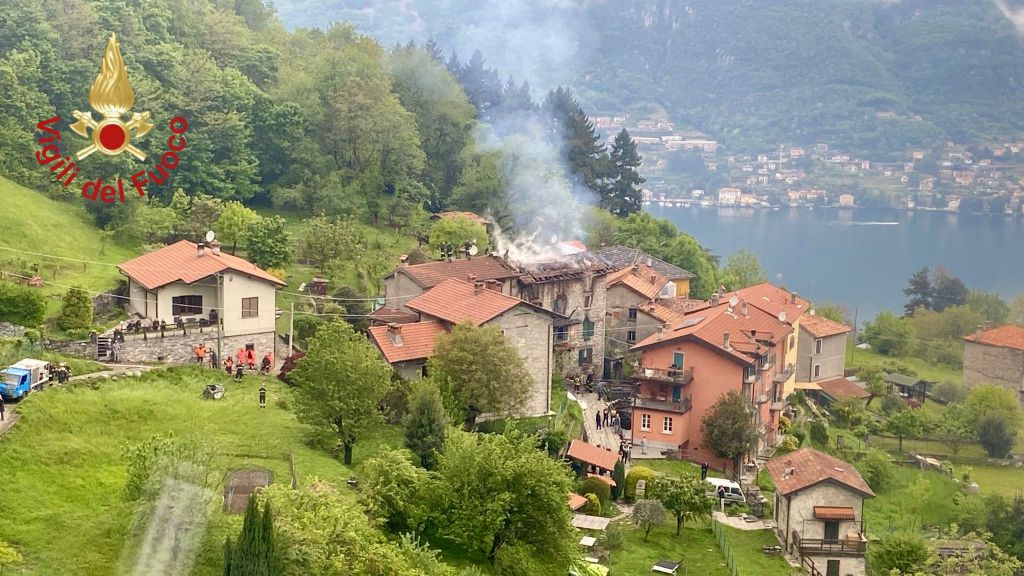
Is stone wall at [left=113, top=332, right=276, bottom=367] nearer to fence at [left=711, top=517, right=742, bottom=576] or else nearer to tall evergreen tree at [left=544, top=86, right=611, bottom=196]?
fence at [left=711, top=517, right=742, bottom=576]

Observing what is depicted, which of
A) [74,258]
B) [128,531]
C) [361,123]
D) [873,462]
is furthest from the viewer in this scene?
[361,123]

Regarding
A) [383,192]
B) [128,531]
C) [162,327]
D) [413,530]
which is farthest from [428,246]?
[128,531]

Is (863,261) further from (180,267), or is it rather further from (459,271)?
(180,267)

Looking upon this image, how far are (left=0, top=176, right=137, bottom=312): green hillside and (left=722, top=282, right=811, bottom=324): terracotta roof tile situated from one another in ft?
101

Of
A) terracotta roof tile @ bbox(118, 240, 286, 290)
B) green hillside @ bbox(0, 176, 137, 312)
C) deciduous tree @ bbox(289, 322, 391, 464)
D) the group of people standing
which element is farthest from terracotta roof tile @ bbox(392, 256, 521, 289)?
deciduous tree @ bbox(289, 322, 391, 464)

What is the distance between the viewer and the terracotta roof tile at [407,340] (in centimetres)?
4303

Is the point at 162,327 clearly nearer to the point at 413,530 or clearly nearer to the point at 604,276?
the point at 413,530

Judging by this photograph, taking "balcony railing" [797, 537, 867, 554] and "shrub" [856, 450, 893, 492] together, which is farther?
"shrub" [856, 450, 893, 492]

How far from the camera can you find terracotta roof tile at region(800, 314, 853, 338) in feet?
216

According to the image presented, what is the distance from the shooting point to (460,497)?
31875 mm

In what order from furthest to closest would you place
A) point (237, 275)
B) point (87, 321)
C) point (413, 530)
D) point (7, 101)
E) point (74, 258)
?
point (7, 101), point (74, 258), point (237, 275), point (87, 321), point (413, 530)

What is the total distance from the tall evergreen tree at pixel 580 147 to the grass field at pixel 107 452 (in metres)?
52.0

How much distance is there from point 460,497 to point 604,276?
88.7 feet

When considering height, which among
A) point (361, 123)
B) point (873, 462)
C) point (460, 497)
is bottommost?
point (873, 462)
